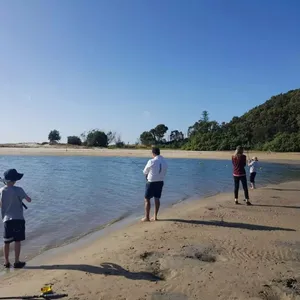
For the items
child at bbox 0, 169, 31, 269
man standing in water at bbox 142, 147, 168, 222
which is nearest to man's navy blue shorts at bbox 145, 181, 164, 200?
man standing in water at bbox 142, 147, 168, 222

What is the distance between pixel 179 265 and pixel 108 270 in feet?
3.78

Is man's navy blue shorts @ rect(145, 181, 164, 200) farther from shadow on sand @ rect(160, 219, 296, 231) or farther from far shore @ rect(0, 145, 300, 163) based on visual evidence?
far shore @ rect(0, 145, 300, 163)

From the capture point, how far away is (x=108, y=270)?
17.7ft

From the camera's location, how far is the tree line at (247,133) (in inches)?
2667

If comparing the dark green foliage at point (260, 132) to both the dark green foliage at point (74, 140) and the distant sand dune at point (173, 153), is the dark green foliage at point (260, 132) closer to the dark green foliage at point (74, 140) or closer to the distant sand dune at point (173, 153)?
the distant sand dune at point (173, 153)

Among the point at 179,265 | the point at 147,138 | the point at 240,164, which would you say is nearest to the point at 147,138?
the point at 147,138

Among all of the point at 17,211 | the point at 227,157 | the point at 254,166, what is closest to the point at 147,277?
the point at 17,211

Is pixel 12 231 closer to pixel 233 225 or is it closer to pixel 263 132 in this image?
pixel 233 225

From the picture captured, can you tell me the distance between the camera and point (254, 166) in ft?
56.9

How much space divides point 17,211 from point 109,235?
2665 millimetres

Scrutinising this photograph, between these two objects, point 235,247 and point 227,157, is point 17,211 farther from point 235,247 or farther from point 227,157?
point 227,157

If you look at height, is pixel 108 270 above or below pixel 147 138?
below

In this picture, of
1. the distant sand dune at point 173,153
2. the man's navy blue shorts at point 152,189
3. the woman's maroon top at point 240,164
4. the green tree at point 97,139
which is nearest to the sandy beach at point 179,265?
the man's navy blue shorts at point 152,189

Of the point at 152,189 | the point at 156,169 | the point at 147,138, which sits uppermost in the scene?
the point at 147,138
